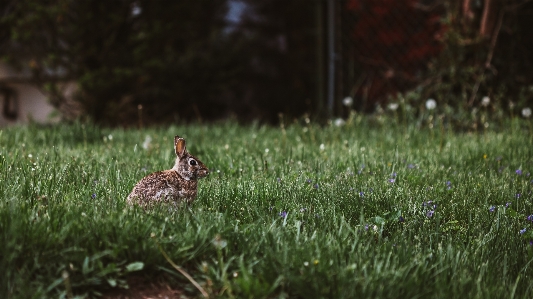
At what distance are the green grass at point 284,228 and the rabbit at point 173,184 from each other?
93 millimetres

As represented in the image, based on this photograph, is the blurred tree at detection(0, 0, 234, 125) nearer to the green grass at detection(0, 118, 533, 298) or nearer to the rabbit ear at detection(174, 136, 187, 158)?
the green grass at detection(0, 118, 533, 298)

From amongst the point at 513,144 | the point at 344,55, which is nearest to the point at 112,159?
the point at 513,144

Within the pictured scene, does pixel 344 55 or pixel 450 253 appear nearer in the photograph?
pixel 450 253

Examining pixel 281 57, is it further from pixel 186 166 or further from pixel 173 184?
pixel 173 184

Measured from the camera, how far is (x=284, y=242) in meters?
2.73

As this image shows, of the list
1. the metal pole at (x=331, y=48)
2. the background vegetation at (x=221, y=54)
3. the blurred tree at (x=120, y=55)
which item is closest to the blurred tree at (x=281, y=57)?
the background vegetation at (x=221, y=54)

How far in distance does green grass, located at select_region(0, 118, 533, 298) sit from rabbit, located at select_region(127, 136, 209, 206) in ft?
0.30

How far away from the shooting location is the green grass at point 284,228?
8.07ft

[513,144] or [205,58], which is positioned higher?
[205,58]

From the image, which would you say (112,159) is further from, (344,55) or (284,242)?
(344,55)

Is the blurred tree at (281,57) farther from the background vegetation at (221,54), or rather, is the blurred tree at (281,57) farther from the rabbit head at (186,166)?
the rabbit head at (186,166)

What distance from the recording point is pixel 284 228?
2973 mm

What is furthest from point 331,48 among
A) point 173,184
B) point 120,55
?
point 173,184

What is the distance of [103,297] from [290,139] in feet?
14.6
